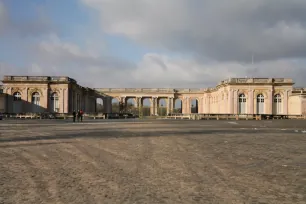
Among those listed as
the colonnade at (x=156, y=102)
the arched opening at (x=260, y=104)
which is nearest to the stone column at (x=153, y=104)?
the colonnade at (x=156, y=102)

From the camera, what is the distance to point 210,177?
300 inches

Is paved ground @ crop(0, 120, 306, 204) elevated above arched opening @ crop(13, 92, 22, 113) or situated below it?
below

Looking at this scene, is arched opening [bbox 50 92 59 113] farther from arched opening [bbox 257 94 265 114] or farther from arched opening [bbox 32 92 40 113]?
arched opening [bbox 257 94 265 114]

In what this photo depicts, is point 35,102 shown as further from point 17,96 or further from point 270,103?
point 270,103

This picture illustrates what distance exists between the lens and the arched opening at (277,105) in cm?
6700

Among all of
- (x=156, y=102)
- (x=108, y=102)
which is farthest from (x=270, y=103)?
(x=108, y=102)

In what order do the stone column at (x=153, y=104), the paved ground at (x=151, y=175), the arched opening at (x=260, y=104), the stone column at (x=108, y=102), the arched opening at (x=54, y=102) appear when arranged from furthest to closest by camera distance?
the stone column at (x=153, y=104), the stone column at (x=108, y=102), the arched opening at (x=260, y=104), the arched opening at (x=54, y=102), the paved ground at (x=151, y=175)

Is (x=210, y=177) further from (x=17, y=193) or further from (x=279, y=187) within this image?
(x=17, y=193)

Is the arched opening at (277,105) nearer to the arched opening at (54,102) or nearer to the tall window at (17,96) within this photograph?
the arched opening at (54,102)

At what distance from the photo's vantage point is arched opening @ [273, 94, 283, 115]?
67.0 m

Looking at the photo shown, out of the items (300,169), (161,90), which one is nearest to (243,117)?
(161,90)

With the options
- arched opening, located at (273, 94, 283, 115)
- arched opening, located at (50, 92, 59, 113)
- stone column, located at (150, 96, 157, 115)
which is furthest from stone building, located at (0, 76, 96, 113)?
arched opening, located at (273, 94, 283, 115)

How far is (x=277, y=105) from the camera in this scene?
220 feet

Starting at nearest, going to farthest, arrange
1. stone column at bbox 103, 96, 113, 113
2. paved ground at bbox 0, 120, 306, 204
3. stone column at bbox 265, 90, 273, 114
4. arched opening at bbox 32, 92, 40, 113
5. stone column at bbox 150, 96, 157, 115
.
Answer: paved ground at bbox 0, 120, 306, 204
arched opening at bbox 32, 92, 40, 113
stone column at bbox 265, 90, 273, 114
stone column at bbox 103, 96, 113, 113
stone column at bbox 150, 96, 157, 115
